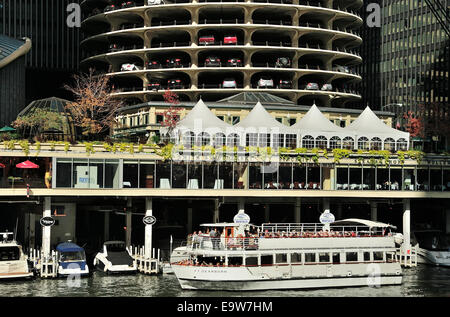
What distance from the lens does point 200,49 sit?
103500 millimetres

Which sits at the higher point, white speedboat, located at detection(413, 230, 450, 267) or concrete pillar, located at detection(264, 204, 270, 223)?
concrete pillar, located at detection(264, 204, 270, 223)

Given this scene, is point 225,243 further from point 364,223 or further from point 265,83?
point 265,83

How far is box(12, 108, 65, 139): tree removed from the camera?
8894 cm

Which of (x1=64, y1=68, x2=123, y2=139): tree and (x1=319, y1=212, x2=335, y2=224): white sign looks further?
(x1=64, y1=68, x2=123, y2=139): tree

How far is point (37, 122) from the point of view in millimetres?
89000

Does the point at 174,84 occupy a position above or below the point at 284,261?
above

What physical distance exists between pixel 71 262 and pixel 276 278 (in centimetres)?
1761

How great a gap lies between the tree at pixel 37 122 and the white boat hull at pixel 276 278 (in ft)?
126

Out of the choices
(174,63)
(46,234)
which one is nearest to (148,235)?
(46,234)

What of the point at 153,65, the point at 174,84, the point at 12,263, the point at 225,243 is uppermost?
the point at 153,65

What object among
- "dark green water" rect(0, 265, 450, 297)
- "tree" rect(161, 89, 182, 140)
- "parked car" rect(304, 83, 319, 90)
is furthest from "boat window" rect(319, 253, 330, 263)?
"parked car" rect(304, 83, 319, 90)

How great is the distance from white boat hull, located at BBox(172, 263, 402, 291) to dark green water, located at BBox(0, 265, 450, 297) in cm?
57

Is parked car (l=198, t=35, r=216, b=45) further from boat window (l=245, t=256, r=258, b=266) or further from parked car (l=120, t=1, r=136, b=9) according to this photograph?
boat window (l=245, t=256, r=258, b=266)

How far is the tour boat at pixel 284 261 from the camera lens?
57.0 metres
